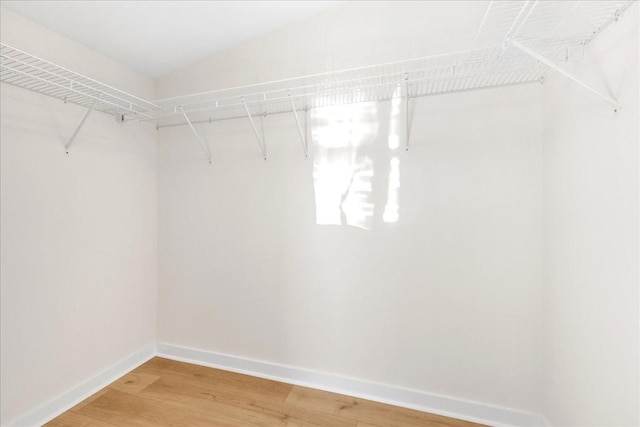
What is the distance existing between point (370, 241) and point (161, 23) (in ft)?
5.71

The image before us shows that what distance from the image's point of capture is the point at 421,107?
1.61 meters

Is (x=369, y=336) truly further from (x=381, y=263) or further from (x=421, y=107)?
(x=421, y=107)

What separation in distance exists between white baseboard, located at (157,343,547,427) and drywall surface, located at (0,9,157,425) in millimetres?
483

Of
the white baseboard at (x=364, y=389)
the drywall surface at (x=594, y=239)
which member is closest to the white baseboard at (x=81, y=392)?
the white baseboard at (x=364, y=389)

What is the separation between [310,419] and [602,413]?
4.14ft

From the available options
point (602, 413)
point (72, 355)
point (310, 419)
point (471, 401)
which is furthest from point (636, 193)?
point (72, 355)

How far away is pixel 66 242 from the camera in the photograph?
1626 millimetres

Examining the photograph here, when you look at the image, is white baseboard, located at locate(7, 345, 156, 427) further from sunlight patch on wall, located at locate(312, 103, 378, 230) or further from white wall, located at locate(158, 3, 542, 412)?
sunlight patch on wall, located at locate(312, 103, 378, 230)

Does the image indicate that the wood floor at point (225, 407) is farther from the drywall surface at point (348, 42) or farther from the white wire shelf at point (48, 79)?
the drywall surface at point (348, 42)

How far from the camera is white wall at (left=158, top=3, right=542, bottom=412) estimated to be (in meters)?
1.50

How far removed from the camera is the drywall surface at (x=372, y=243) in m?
1.50

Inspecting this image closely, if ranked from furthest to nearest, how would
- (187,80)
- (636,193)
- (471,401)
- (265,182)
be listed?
(187,80)
(265,182)
(471,401)
(636,193)

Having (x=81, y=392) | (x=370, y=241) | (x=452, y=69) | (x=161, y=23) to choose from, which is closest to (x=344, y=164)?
(x=370, y=241)

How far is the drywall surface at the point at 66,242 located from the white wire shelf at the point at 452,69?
0.48 ft
